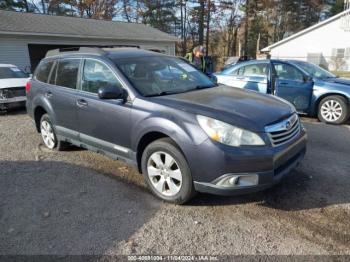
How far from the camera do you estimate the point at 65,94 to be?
4.81m

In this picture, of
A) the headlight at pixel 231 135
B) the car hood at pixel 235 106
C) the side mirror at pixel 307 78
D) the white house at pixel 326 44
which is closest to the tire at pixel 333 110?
the side mirror at pixel 307 78

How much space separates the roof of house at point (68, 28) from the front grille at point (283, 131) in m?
15.3

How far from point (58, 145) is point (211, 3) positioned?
1532 inches

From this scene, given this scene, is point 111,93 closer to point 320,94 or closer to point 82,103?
point 82,103

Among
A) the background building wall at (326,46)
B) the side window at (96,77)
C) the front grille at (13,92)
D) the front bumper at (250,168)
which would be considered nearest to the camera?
the front bumper at (250,168)

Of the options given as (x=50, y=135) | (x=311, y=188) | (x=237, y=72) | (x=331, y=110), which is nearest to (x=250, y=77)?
(x=237, y=72)

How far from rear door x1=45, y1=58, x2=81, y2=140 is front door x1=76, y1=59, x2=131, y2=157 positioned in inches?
7.1

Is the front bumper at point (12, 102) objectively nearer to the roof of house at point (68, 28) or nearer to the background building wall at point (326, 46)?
the roof of house at point (68, 28)

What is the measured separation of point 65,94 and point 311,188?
3.75 m

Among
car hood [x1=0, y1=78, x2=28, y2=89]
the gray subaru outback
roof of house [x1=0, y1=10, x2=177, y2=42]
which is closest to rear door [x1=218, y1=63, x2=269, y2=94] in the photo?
the gray subaru outback

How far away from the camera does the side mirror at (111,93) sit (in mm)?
3729

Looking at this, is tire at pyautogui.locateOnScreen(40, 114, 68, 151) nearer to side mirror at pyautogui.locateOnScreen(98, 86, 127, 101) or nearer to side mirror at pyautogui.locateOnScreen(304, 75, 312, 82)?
side mirror at pyautogui.locateOnScreen(98, 86, 127, 101)

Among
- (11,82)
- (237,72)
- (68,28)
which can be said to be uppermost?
(68,28)

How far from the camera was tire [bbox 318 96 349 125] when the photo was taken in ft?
23.8
